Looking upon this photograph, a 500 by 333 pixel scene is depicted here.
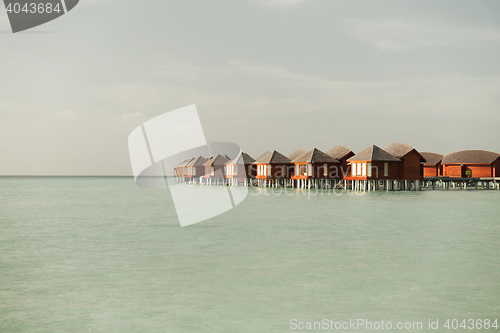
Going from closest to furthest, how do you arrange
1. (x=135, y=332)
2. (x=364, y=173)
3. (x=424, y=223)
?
(x=135, y=332), (x=424, y=223), (x=364, y=173)

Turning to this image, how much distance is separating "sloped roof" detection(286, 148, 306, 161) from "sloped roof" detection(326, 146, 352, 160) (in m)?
5.45

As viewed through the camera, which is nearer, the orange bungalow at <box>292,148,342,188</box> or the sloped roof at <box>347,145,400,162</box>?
the sloped roof at <box>347,145,400,162</box>

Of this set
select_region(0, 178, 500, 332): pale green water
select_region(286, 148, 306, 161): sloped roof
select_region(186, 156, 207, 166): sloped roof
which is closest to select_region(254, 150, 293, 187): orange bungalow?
select_region(286, 148, 306, 161): sloped roof

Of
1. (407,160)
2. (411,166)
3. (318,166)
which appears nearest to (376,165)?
(407,160)

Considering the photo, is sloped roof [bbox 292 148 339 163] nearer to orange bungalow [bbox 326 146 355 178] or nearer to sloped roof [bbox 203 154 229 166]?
orange bungalow [bbox 326 146 355 178]

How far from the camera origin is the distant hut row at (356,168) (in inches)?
1901

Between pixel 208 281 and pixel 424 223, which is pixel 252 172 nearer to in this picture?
pixel 424 223

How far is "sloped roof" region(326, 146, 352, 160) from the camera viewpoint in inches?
2184

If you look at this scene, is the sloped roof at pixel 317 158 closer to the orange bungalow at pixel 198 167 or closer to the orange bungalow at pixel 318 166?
the orange bungalow at pixel 318 166

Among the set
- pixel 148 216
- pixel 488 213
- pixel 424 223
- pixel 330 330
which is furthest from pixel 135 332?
pixel 488 213

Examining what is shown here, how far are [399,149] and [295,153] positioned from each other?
17.8m

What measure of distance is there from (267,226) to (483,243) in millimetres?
8475

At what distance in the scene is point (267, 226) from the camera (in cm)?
1988

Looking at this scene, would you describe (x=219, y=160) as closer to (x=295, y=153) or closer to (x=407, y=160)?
(x=295, y=153)
